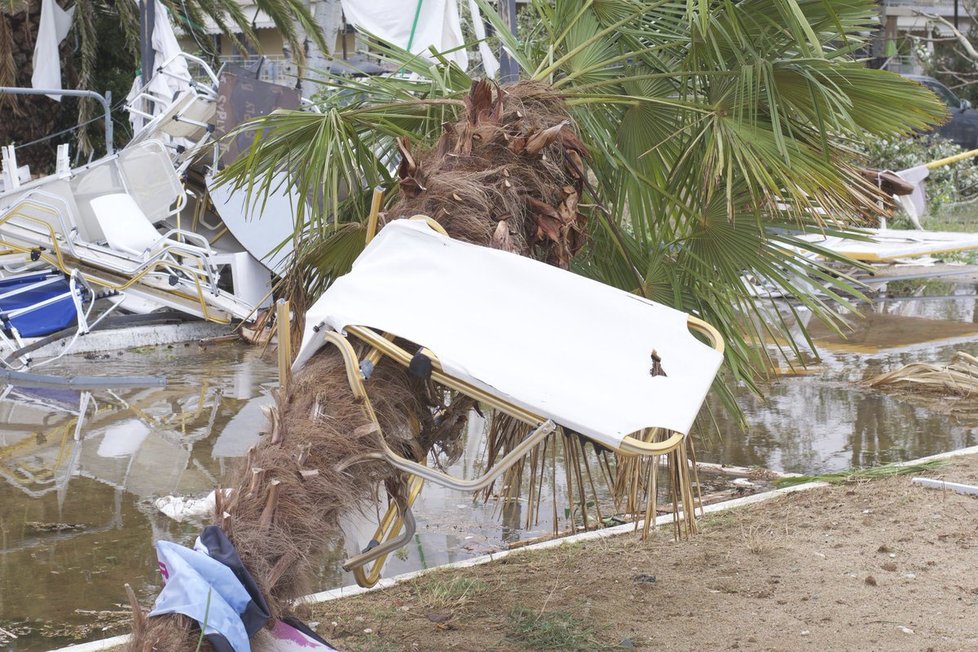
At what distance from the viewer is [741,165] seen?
12.9 ft

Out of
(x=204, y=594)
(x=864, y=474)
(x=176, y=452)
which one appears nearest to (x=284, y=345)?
(x=204, y=594)

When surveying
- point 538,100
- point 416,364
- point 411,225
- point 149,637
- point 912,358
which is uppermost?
point 538,100

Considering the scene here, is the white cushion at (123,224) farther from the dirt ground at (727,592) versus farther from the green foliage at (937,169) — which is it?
the green foliage at (937,169)

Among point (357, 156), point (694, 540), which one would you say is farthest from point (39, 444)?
point (694, 540)

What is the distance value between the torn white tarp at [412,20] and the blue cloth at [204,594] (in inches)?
327

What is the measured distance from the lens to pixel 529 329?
3215 millimetres

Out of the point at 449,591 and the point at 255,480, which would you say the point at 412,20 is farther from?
the point at 255,480

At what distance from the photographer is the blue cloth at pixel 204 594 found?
105 inches

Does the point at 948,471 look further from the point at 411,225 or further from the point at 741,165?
the point at 411,225

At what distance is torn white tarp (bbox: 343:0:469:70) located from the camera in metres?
10.7

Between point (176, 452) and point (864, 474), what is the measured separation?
4328mm

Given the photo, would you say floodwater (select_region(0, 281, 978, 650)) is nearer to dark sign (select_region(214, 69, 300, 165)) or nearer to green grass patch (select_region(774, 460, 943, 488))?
green grass patch (select_region(774, 460, 943, 488))

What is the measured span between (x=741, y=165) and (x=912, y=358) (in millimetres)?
6881

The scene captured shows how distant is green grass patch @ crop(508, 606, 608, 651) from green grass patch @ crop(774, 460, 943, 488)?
2318 mm
